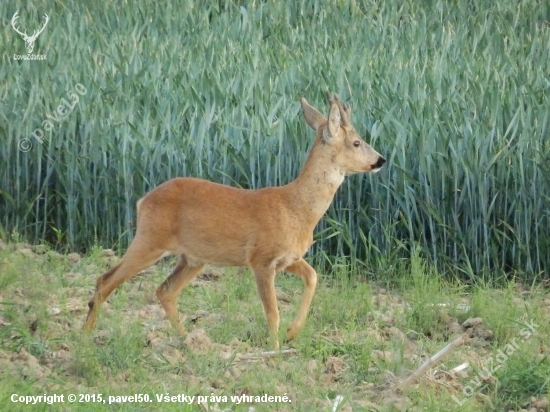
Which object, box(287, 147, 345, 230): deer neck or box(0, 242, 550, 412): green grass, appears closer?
box(0, 242, 550, 412): green grass

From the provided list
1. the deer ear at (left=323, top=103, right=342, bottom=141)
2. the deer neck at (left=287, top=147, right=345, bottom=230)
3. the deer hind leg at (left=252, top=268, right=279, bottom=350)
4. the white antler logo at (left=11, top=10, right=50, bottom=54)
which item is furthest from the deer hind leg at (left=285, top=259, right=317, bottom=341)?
the white antler logo at (left=11, top=10, right=50, bottom=54)

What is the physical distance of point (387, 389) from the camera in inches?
247

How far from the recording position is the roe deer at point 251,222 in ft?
23.2

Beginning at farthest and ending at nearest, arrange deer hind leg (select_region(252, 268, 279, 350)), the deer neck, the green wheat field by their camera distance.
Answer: the deer neck
deer hind leg (select_region(252, 268, 279, 350))
the green wheat field

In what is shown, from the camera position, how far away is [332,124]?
23.4 ft

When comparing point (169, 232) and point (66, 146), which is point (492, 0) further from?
point (169, 232)

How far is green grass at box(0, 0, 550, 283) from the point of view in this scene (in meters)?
8.92

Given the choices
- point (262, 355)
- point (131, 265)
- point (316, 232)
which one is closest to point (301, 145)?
point (316, 232)

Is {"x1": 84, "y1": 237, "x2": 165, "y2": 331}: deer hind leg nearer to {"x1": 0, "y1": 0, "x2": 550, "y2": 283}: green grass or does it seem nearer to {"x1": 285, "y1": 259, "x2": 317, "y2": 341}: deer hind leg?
{"x1": 285, "y1": 259, "x2": 317, "y2": 341}: deer hind leg

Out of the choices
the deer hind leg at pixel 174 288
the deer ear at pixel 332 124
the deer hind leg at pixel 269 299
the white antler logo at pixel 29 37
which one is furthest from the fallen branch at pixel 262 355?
the white antler logo at pixel 29 37

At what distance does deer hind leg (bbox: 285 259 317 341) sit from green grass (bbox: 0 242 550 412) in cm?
7

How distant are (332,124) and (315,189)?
1.32 ft

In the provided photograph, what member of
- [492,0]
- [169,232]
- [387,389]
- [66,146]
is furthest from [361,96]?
[492,0]

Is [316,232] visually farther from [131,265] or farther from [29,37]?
[29,37]
